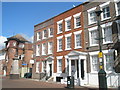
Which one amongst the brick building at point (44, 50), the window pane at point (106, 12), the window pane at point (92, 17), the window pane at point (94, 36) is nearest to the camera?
the window pane at point (106, 12)

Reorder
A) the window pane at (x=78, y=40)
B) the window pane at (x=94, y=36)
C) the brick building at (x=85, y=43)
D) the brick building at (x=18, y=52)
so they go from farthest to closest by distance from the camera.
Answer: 1. the brick building at (x=18, y=52)
2. the window pane at (x=78, y=40)
3. the window pane at (x=94, y=36)
4. the brick building at (x=85, y=43)

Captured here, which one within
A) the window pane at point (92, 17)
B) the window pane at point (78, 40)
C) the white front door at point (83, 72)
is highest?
the window pane at point (92, 17)

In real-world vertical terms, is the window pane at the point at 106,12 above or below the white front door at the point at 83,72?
above

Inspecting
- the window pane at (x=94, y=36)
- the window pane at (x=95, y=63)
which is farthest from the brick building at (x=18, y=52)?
the window pane at (x=94, y=36)

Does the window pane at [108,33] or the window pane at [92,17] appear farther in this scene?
the window pane at [92,17]

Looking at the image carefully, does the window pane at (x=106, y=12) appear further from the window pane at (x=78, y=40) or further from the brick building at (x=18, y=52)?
the brick building at (x=18, y=52)

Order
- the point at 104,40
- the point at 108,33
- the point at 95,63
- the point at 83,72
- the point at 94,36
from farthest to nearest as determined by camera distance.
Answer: the point at 83,72 → the point at 94,36 → the point at 95,63 → the point at 104,40 → the point at 108,33

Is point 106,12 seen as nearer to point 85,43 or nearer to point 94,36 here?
point 94,36

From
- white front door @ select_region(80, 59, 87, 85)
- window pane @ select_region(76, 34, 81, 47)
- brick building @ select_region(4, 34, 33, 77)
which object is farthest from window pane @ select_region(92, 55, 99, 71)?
brick building @ select_region(4, 34, 33, 77)

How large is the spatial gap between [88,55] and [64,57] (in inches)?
181

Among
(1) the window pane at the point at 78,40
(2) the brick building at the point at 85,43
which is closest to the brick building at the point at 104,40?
(2) the brick building at the point at 85,43

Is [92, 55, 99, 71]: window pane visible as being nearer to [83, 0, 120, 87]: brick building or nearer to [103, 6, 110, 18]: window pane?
[83, 0, 120, 87]: brick building

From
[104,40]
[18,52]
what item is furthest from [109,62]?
[18,52]

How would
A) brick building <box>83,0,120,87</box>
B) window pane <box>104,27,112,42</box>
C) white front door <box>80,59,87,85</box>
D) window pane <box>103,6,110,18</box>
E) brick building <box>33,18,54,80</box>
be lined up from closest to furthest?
brick building <box>83,0,120,87</box> < window pane <box>104,27,112,42</box> < window pane <box>103,6,110,18</box> < white front door <box>80,59,87,85</box> < brick building <box>33,18,54,80</box>
